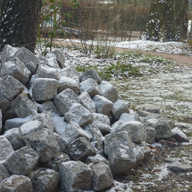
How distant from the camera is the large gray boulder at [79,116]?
8.23ft

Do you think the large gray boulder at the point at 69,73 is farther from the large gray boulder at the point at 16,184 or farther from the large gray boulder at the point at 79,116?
the large gray boulder at the point at 16,184

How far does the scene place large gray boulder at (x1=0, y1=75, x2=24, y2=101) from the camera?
2420 mm

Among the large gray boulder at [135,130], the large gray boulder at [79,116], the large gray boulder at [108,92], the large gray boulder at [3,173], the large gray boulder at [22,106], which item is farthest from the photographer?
the large gray boulder at [108,92]

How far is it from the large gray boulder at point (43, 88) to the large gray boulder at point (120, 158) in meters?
0.83

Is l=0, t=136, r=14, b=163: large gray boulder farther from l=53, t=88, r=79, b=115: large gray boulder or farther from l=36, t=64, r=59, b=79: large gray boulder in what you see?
l=36, t=64, r=59, b=79: large gray boulder

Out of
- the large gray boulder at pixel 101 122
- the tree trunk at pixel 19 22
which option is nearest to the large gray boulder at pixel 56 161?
the large gray boulder at pixel 101 122

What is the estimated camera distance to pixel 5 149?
2023 millimetres

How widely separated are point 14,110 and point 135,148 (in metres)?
1.19

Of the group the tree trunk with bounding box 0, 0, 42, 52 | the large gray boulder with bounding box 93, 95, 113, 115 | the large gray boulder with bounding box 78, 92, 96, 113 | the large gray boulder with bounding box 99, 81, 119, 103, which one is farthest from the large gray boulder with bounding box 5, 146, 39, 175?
the tree trunk with bounding box 0, 0, 42, 52

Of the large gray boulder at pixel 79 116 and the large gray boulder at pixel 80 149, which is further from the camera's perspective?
the large gray boulder at pixel 79 116

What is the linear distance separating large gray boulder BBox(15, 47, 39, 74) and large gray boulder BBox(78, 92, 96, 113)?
0.64m

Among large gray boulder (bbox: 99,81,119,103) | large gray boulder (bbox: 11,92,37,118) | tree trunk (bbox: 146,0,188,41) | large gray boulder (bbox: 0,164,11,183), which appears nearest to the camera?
large gray boulder (bbox: 0,164,11,183)

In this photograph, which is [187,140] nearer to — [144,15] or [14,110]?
[14,110]

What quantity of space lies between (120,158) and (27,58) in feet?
5.11
